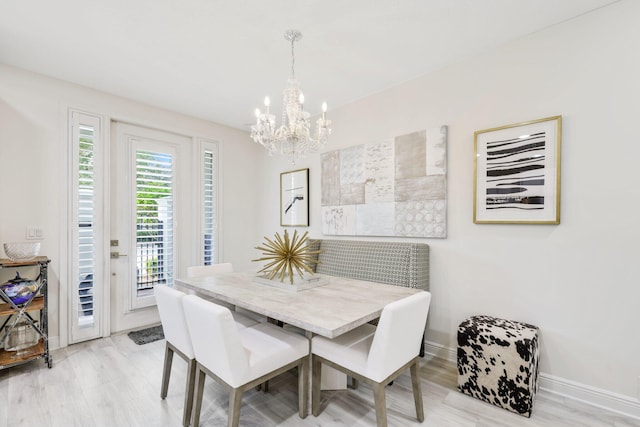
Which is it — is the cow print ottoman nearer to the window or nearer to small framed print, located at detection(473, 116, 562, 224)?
small framed print, located at detection(473, 116, 562, 224)

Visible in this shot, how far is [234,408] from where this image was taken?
1455 mm

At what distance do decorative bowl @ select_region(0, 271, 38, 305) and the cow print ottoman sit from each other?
3384 millimetres

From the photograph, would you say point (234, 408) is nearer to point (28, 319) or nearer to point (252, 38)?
point (28, 319)

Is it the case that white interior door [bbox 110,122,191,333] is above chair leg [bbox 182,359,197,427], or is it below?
above

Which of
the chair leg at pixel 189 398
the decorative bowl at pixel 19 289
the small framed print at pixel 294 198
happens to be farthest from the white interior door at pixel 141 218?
the chair leg at pixel 189 398

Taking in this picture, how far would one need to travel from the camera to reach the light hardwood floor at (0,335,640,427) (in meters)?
1.78

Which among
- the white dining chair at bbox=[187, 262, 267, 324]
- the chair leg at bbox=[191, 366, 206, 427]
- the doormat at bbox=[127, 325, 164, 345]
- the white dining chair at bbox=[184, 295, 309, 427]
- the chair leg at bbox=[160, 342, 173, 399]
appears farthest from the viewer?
the doormat at bbox=[127, 325, 164, 345]

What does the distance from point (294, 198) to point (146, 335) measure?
2296mm

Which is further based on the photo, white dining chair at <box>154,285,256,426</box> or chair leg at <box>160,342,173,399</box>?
chair leg at <box>160,342,173,399</box>

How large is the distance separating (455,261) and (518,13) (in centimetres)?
183

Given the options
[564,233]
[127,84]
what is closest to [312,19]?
[127,84]

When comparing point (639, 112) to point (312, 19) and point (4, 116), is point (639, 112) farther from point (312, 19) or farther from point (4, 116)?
point (4, 116)

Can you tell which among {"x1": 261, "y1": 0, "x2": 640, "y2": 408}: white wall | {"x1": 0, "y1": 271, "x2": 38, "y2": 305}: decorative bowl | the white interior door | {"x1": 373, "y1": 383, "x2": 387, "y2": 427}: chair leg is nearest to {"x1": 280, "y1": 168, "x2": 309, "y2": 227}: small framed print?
the white interior door

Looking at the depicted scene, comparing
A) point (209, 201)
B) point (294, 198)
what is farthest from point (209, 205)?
point (294, 198)
